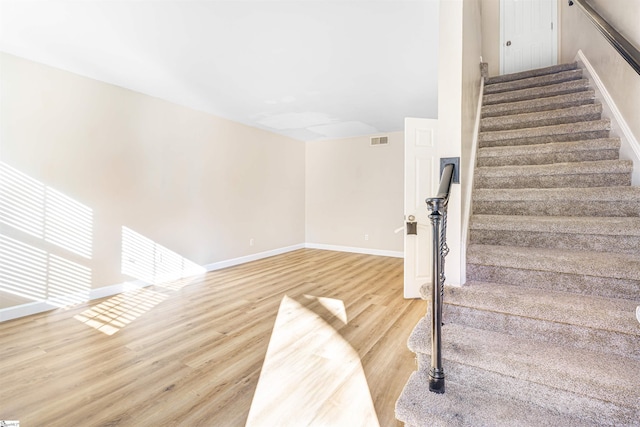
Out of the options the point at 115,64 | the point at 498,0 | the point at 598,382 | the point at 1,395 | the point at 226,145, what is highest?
the point at 498,0

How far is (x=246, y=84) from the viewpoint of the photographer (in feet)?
11.6

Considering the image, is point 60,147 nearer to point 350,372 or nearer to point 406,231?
point 350,372

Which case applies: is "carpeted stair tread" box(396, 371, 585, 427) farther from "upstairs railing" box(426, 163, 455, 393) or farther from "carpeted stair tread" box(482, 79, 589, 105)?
"carpeted stair tread" box(482, 79, 589, 105)

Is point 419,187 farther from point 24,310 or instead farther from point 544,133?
point 24,310

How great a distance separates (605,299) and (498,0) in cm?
528

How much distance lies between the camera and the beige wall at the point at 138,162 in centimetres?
299

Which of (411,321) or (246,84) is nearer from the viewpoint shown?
(411,321)

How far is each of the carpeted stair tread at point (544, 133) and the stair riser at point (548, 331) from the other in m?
1.93

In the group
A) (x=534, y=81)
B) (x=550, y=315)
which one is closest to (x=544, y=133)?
(x=534, y=81)

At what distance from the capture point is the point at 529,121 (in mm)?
2910

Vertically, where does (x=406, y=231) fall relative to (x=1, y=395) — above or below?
above

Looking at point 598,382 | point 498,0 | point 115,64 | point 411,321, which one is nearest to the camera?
point 598,382

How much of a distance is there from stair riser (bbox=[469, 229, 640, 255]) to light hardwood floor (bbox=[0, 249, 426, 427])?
107 centimetres

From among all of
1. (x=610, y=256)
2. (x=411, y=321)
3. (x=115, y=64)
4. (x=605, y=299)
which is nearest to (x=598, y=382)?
(x=605, y=299)
